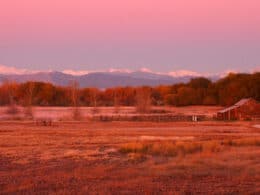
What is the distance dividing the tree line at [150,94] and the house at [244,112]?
71.1 ft

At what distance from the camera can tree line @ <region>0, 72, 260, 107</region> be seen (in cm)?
10069

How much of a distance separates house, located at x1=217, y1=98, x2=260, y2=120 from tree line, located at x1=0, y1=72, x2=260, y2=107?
2166cm

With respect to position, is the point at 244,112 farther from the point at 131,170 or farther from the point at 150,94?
the point at 131,170

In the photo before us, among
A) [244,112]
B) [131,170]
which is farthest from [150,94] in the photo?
[131,170]

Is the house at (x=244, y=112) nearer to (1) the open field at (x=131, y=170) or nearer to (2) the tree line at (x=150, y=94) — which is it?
(2) the tree line at (x=150, y=94)

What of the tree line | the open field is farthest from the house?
the open field

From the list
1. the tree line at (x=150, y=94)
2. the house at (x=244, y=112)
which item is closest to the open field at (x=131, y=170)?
the house at (x=244, y=112)

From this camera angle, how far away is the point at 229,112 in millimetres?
76875

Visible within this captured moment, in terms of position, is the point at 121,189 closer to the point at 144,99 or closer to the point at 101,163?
the point at 101,163

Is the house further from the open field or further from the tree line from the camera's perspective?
the open field

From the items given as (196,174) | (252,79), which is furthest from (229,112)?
(196,174)

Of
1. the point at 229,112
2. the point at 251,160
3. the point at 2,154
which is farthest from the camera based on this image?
the point at 229,112

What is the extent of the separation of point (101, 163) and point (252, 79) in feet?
267

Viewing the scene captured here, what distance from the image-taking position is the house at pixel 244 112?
249ft
